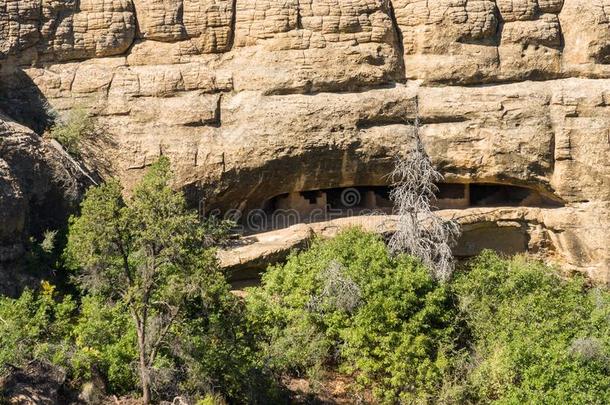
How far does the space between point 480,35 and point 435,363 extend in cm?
550

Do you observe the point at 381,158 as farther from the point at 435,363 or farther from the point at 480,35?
the point at 435,363

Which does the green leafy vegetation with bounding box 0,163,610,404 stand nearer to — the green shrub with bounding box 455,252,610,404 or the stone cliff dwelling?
the green shrub with bounding box 455,252,610,404

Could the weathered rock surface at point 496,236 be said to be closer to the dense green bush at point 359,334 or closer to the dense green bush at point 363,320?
the dense green bush at point 359,334

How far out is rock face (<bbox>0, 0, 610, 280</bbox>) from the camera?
53.7 feet

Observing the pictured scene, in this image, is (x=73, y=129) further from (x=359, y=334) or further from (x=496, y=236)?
(x=496, y=236)

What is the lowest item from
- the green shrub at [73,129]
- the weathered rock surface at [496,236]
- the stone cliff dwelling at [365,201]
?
the weathered rock surface at [496,236]

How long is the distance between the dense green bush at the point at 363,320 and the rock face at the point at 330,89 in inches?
66.4

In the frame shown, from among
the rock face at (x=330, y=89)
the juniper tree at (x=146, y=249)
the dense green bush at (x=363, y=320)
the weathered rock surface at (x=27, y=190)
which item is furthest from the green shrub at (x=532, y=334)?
the weathered rock surface at (x=27, y=190)

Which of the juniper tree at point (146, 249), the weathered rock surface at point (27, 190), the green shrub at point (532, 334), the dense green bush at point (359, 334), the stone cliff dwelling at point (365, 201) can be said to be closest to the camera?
the juniper tree at point (146, 249)

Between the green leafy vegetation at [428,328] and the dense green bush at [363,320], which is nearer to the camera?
the green leafy vegetation at [428,328]

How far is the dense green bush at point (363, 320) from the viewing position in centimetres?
1491

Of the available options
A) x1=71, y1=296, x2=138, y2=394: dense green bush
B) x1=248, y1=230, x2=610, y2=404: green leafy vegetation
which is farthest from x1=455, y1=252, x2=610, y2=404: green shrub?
x1=71, y1=296, x2=138, y2=394: dense green bush

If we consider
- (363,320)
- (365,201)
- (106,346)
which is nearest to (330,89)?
(365,201)

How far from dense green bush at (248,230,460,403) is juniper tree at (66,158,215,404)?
75.5 inches
